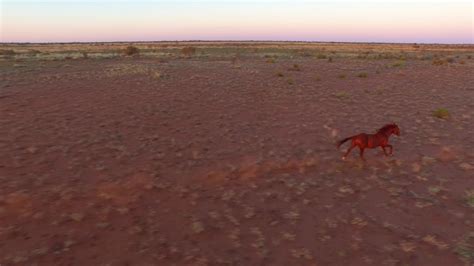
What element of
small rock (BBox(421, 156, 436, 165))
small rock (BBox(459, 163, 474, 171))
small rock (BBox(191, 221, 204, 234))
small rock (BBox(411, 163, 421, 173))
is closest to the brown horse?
small rock (BBox(411, 163, 421, 173))

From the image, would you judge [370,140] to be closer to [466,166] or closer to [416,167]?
[416,167]

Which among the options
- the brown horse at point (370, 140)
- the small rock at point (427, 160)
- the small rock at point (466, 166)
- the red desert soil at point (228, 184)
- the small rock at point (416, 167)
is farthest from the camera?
the small rock at point (427, 160)

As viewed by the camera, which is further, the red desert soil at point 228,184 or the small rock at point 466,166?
the small rock at point 466,166

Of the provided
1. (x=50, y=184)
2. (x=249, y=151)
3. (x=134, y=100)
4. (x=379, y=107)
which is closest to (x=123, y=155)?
(x=50, y=184)

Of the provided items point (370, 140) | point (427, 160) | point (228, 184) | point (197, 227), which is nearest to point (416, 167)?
point (427, 160)

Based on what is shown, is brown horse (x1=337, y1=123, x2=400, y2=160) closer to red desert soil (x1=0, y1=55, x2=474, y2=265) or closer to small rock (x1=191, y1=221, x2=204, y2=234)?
red desert soil (x1=0, y1=55, x2=474, y2=265)

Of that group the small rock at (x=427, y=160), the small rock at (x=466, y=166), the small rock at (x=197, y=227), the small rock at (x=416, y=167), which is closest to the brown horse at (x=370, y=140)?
the small rock at (x=416, y=167)

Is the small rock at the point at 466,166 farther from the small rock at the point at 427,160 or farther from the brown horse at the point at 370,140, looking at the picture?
the brown horse at the point at 370,140

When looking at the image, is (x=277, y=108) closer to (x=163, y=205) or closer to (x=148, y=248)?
(x=163, y=205)

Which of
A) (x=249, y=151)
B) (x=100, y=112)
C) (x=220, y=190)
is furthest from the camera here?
(x=100, y=112)

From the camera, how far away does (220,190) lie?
8.78m

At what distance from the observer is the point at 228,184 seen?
9133mm

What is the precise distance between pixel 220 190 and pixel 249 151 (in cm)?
303

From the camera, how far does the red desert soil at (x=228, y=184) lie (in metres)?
6.41
